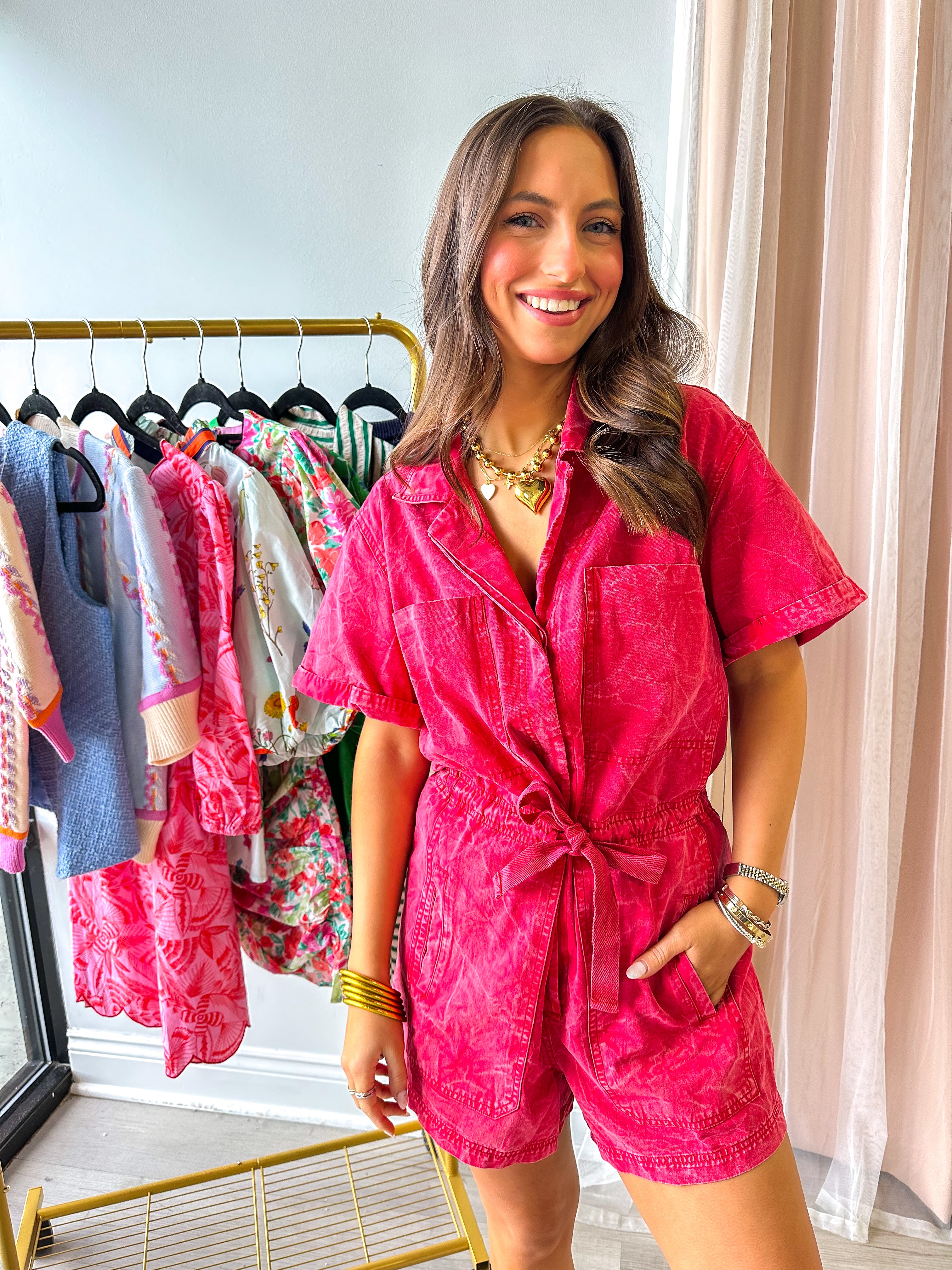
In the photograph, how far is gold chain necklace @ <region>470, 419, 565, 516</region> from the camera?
110 centimetres

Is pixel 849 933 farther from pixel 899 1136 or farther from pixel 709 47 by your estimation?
pixel 709 47

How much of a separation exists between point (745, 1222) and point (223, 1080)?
1.57 meters

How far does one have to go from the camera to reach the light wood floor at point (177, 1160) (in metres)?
1.79

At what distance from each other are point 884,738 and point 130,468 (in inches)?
52.0

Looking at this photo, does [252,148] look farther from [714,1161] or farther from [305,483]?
[714,1161]

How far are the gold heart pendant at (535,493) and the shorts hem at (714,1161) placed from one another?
72 cm

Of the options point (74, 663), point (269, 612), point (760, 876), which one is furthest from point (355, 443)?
point (760, 876)

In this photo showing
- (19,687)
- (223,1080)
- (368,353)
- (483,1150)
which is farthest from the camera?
(223,1080)

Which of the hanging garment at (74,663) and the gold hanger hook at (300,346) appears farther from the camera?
the gold hanger hook at (300,346)

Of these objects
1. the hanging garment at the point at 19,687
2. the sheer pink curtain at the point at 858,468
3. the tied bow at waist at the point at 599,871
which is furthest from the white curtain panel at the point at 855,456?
the hanging garment at the point at 19,687

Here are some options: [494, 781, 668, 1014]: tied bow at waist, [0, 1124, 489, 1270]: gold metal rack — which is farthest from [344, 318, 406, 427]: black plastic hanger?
[0, 1124, 489, 1270]: gold metal rack

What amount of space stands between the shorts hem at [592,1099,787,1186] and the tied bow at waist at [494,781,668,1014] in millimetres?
166

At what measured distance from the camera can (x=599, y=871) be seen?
1002 mm

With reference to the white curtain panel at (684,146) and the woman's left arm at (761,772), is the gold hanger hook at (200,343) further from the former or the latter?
the woman's left arm at (761,772)
